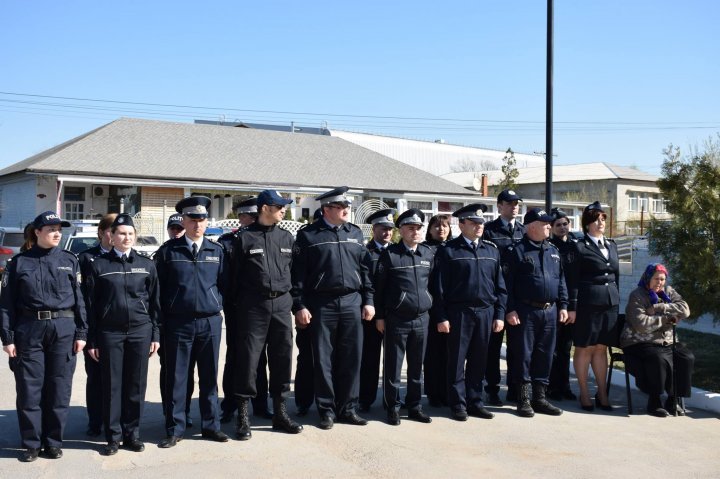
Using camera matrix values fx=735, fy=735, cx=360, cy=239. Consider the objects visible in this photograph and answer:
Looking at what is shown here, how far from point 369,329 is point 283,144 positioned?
33.0m

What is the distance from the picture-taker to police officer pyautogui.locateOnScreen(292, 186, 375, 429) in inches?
265

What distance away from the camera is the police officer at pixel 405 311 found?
700cm

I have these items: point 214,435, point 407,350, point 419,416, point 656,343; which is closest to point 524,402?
point 419,416

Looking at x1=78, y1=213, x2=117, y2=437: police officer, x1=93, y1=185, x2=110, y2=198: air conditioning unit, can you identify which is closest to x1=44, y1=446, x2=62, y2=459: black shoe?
x1=78, y1=213, x2=117, y2=437: police officer

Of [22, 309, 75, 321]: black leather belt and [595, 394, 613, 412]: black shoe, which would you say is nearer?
[22, 309, 75, 321]: black leather belt

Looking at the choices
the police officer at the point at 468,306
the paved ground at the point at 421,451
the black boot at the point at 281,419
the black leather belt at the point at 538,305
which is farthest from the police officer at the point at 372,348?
the black leather belt at the point at 538,305

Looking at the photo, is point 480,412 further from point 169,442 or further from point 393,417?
point 169,442

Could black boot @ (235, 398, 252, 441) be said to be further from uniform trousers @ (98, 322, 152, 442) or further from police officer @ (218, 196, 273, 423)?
uniform trousers @ (98, 322, 152, 442)

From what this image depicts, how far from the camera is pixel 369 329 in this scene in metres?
7.62

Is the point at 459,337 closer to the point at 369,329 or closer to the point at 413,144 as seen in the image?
the point at 369,329

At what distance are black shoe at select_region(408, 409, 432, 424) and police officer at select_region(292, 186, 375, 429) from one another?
1.72 feet

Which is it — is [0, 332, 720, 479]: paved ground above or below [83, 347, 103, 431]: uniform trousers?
below

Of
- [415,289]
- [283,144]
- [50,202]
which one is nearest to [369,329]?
[415,289]

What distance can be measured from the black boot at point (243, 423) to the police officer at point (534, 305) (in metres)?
2.75
